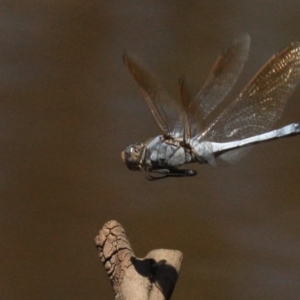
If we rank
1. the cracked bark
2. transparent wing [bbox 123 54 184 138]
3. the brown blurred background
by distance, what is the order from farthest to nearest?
the brown blurred background < transparent wing [bbox 123 54 184 138] < the cracked bark

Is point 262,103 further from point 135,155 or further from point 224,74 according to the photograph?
point 135,155

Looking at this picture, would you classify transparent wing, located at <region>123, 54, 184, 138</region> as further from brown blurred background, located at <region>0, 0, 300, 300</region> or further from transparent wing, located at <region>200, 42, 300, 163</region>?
brown blurred background, located at <region>0, 0, 300, 300</region>

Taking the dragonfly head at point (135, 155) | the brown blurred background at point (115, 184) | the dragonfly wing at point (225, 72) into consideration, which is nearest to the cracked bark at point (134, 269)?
the dragonfly head at point (135, 155)

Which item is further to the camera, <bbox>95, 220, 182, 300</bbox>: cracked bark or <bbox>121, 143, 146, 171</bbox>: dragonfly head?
<bbox>121, 143, 146, 171</bbox>: dragonfly head

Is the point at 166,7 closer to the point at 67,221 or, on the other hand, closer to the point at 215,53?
the point at 215,53

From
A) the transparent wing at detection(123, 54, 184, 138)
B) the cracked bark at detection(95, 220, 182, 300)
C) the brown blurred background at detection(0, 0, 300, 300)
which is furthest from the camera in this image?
the brown blurred background at detection(0, 0, 300, 300)

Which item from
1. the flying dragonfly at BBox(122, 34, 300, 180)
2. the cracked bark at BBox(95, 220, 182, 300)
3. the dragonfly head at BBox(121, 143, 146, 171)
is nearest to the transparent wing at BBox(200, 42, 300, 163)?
the flying dragonfly at BBox(122, 34, 300, 180)

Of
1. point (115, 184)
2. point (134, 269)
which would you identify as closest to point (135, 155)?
point (134, 269)
